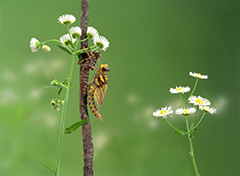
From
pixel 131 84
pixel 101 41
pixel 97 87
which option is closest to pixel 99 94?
pixel 97 87

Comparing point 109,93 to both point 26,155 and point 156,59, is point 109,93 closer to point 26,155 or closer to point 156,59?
point 156,59

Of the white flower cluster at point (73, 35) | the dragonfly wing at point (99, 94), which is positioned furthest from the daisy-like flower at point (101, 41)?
the dragonfly wing at point (99, 94)

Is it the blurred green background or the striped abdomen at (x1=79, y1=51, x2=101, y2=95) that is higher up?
the blurred green background

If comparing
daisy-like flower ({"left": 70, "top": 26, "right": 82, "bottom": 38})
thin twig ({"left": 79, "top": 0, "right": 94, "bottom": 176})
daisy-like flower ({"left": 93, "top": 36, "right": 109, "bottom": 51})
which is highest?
daisy-like flower ({"left": 70, "top": 26, "right": 82, "bottom": 38})

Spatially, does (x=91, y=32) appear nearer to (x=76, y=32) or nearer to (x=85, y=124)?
(x=76, y=32)

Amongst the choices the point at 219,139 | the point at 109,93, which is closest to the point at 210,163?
the point at 219,139

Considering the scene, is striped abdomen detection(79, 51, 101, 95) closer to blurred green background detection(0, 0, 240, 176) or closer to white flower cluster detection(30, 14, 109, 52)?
white flower cluster detection(30, 14, 109, 52)

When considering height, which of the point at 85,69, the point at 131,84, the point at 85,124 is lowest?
the point at 85,124

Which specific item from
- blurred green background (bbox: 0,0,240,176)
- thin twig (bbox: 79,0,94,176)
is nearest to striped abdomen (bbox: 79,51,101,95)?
thin twig (bbox: 79,0,94,176)
